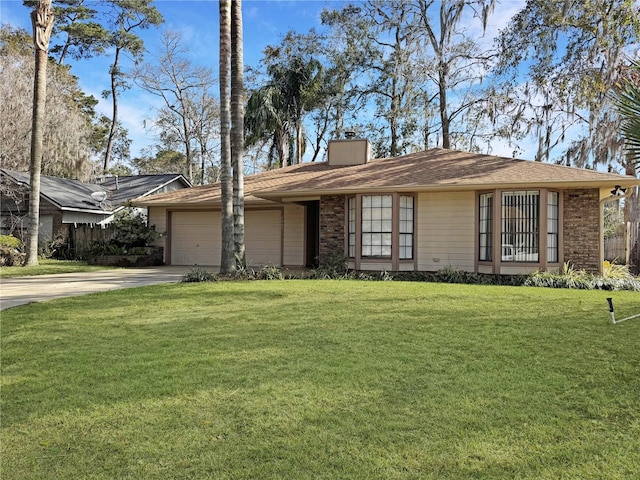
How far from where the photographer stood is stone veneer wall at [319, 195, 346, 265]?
13.0 m

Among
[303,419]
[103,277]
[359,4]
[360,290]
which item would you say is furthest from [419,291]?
[359,4]

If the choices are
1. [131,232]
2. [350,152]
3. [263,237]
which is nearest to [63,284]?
[131,232]

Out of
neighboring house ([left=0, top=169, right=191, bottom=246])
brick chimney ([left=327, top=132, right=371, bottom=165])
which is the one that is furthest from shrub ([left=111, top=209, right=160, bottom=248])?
brick chimney ([left=327, top=132, right=371, bottom=165])

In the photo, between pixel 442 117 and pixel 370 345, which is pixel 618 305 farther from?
pixel 442 117

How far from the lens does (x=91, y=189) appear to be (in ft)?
80.8

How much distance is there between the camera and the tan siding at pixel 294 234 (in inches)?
609

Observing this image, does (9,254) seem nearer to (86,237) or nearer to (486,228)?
(86,237)

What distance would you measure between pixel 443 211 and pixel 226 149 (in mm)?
5929

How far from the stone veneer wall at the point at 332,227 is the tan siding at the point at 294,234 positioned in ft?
7.67

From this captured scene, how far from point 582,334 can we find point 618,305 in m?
2.68

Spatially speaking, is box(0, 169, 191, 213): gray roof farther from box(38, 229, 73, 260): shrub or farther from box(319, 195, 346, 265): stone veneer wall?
box(319, 195, 346, 265): stone veneer wall

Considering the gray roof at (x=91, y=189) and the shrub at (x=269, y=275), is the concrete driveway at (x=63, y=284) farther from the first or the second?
the gray roof at (x=91, y=189)

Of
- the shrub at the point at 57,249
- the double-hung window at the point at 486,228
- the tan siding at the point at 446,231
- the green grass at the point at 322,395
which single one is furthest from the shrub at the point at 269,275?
the shrub at the point at 57,249

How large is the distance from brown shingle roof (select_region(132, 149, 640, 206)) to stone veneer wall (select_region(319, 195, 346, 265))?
49 centimetres
